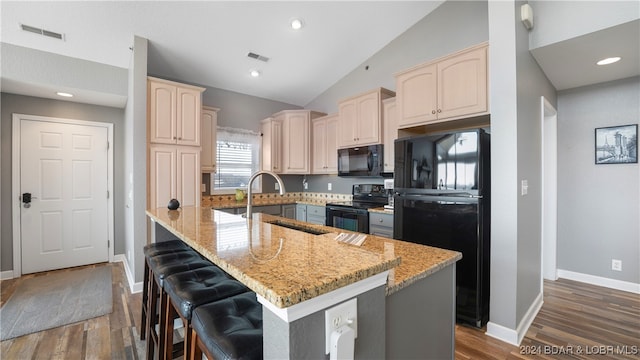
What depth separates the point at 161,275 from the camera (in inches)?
60.7

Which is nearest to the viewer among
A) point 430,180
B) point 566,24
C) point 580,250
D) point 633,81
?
point 566,24

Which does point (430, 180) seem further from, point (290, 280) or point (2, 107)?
point (2, 107)

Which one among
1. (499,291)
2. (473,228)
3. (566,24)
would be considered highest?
(566,24)

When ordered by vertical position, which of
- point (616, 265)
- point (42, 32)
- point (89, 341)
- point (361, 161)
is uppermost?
point (42, 32)

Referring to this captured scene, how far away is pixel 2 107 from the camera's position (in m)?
3.32

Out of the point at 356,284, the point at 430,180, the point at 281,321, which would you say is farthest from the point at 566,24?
the point at 281,321

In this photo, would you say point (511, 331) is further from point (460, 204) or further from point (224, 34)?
point (224, 34)

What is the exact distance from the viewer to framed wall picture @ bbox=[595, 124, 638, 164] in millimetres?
2846

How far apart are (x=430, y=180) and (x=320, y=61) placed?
8.34ft

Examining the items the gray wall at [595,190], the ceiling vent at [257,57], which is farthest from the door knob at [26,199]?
the gray wall at [595,190]

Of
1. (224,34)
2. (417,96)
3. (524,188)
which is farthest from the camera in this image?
(224,34)

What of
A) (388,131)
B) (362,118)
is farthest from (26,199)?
(388,131)

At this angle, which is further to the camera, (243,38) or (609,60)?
(243,38)

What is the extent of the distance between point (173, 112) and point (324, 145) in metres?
2.13
